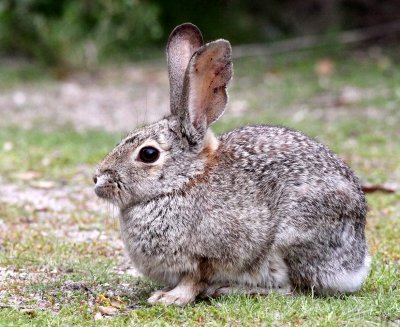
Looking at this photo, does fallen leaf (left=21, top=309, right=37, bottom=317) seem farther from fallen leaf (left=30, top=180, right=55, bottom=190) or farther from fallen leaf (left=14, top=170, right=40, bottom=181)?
fallen leaf (left=14, top=170, right=40, bottom=181)

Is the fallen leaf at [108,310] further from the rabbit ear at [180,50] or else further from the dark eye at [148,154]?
the rabbit ear at [180,50]

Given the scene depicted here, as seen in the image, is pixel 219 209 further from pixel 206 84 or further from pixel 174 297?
pixel 206 84

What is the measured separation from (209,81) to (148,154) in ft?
1.88

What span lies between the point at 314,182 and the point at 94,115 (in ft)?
26.9

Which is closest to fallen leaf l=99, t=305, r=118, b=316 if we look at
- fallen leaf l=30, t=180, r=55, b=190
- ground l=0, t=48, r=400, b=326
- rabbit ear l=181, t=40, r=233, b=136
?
ground l=0, t=48, r=400, b=326

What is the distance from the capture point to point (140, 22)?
1551 cm

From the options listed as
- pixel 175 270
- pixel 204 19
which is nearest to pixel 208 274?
pixel 175 270

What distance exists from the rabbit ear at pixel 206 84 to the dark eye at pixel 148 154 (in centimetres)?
26

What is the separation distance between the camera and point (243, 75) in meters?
15.3

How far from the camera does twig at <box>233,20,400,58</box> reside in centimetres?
1642

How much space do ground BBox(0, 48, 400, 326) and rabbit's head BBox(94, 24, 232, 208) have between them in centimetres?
68

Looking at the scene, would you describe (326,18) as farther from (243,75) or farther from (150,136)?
(150,136)

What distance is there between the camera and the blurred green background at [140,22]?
15.3 metres

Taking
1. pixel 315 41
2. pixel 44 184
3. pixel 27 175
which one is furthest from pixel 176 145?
pixel 315 41
